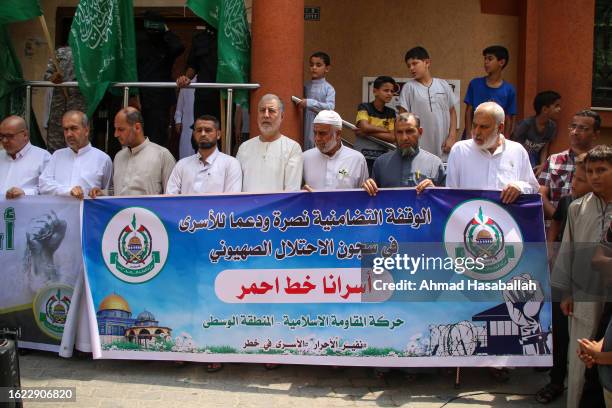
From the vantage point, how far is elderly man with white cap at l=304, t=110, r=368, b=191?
620 centimetres

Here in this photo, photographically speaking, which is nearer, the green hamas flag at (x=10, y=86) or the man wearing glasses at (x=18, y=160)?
the man wearing glasses at (x=18, y=160)

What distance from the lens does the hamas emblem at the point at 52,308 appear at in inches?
245

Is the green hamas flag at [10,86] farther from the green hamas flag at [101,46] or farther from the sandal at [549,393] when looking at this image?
the sandal at [549,393]

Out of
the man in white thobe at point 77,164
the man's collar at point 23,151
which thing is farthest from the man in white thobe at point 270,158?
the man's collar at point 23,151

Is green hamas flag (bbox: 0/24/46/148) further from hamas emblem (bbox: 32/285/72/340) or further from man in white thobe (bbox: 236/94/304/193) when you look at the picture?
man in white thobe (bbox: 236/94/304/193)

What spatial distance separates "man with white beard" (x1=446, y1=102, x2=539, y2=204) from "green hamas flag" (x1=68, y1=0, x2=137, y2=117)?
11.9 ft

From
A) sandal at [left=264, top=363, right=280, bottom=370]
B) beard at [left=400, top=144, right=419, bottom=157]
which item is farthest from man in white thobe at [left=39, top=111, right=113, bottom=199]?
Result: beard at [left=400, top=144, right=419, bottom=157]

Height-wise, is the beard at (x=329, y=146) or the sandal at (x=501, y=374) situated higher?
the beard at (x=329, y=146)

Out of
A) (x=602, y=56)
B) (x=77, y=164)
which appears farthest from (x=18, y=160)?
(x=602, y=56)

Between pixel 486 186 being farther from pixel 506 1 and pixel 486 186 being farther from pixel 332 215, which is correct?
pixel 506 1

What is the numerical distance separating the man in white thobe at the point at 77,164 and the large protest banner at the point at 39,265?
11.8 inches

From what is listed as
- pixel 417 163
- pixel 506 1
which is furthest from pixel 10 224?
pixel 506 1

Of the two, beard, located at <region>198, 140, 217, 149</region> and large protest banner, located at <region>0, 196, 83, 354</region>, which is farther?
beard, located at <region>198, 140, 217, 149</region>

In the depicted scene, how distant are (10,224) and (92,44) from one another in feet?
7.17
